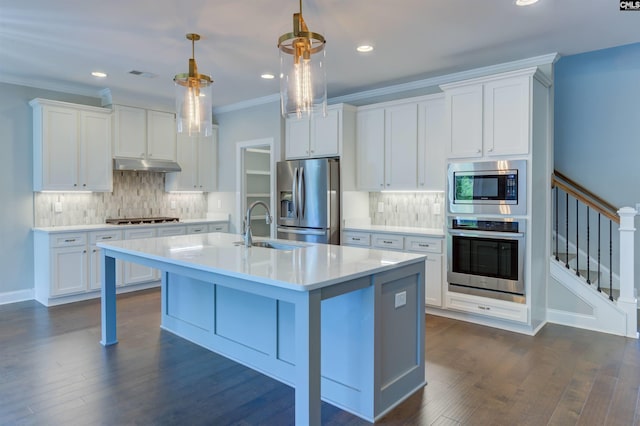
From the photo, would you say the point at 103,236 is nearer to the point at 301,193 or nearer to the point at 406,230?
the point at 301,193

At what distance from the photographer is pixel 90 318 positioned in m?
4.40

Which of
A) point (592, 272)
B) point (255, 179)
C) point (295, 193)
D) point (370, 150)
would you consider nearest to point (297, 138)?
point (295, 193)

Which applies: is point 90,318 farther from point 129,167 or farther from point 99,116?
point 99,116

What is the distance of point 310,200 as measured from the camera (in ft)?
17.5

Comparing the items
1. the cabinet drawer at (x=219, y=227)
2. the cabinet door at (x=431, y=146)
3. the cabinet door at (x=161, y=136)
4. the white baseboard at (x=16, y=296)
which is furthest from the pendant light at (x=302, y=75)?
the white baseboard at (x=16, y=296)

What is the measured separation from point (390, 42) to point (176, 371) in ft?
10.9

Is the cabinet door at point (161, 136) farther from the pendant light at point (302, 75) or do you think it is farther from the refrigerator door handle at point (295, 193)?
the pendant light at point (302, 75)

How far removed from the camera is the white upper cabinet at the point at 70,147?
4.98m

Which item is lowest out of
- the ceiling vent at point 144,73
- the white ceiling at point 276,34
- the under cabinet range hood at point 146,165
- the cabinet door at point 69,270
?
the cabinet door at point 69,270

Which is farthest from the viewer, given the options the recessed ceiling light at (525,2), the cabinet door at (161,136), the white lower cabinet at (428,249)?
the cabinet door at (161,136)

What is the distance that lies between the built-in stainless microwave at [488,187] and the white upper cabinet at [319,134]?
5.15ft

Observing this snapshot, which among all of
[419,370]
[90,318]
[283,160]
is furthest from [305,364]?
[283,160]

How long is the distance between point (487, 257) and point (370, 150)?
1970mm

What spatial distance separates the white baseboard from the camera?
16.3 feet
